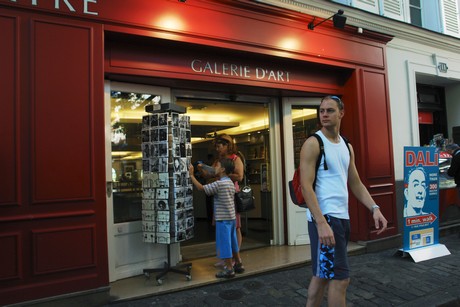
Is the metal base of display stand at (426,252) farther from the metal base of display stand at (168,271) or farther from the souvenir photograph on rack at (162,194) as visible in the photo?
the souvenir photograph on rack at (162,194)

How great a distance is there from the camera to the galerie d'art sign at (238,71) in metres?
4.92

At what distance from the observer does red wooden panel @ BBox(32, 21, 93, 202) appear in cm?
361

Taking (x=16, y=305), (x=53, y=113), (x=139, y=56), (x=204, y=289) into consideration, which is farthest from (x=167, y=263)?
(x=139, y=56)

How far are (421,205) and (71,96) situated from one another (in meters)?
5.00

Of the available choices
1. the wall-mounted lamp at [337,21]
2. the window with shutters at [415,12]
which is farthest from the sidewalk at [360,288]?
the window with shutters at [415,12]

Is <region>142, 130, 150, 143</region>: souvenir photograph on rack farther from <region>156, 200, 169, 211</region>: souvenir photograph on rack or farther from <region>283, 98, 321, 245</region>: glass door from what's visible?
<region>283, 98, 321, 245</region>: glass door

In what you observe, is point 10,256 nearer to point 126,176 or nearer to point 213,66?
point 126,176

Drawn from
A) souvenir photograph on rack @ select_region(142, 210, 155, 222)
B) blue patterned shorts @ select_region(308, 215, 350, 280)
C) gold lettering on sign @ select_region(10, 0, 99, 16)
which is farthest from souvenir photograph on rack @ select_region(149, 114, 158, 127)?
blue patterned shorts @ select_region(308, 215, 350, 280)

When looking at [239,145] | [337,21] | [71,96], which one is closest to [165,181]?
[71,96]

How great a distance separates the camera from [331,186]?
8.66 feet

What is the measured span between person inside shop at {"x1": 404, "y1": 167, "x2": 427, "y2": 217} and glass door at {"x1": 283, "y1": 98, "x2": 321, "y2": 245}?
1608mm

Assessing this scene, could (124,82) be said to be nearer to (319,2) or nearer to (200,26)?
(200,26)

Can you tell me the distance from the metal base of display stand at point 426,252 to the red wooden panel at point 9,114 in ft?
16.8

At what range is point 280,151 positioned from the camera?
6.07 m
